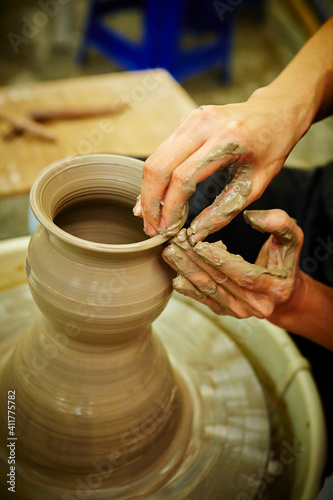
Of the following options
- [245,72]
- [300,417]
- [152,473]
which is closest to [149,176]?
[152,473]

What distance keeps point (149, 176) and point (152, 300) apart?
0.27 metres

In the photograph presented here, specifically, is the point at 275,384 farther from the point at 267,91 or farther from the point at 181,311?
the point at 267,91

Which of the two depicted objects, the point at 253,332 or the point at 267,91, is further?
the point at 253,332

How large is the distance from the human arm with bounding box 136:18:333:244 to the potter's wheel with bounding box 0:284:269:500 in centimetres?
59

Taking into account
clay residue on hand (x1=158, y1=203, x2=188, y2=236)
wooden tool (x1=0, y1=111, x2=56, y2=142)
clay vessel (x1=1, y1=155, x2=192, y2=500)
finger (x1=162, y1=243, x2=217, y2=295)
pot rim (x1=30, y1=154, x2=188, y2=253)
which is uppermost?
clay residue on hand (x1=158, y1=203, x2=188, y2=236)

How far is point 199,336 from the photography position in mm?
1515

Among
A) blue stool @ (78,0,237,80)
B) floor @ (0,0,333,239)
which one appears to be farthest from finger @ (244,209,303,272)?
blue stool @ (78,0,237,80)

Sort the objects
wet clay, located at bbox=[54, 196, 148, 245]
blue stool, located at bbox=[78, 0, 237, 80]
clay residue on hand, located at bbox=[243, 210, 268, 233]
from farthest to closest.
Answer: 1. blue stool, located at bbox=[78, 0, 237, 80]
2. wet clay, located at bbox=[54, 196, 148, 245]
3. clay residue on hand, located at bbox=[243, 210, 268, 233]

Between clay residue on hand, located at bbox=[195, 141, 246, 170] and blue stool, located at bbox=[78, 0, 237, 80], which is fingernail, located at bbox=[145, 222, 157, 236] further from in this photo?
blue stool, located at bbox=[78, 0, 237, 80]

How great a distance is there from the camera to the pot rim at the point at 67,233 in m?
0.90

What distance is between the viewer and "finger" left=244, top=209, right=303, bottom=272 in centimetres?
100

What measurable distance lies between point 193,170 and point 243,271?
0.78 feet

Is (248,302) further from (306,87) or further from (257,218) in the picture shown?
(306,87)

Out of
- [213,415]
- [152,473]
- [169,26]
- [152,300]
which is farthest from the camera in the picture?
[169,26]
